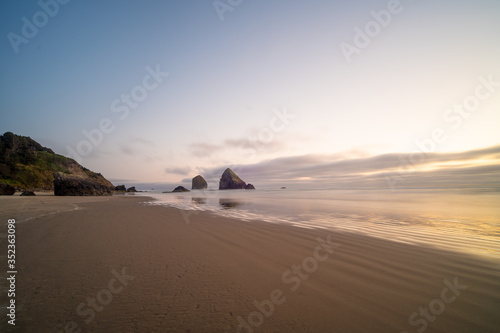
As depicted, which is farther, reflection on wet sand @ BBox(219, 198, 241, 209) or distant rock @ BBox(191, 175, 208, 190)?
distant rock @ BBox(191, 175, 208, 190)

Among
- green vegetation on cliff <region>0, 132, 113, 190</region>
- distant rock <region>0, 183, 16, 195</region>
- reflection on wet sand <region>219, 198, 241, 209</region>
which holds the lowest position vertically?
reflection on wet sand <region>219, 198, 241, 209</region>

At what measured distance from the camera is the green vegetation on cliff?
137 ft

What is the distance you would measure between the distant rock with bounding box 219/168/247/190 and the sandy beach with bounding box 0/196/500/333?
124694mm

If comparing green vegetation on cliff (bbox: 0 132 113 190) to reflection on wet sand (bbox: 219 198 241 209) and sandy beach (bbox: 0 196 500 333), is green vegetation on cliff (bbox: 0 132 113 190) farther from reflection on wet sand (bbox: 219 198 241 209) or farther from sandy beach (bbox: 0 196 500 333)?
sandy beach (bbox: 0 196 500 333)

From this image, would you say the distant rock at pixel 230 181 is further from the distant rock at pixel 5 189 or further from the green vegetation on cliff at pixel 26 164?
the distant rock at pixel 5 189

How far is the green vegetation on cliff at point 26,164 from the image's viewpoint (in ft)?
137

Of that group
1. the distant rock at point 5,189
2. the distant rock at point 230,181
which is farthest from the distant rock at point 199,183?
the distant rock at point 5,189

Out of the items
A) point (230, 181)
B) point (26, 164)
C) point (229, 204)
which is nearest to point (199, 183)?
point (230, 181)

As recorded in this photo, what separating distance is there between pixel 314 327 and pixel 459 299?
2.87 meters

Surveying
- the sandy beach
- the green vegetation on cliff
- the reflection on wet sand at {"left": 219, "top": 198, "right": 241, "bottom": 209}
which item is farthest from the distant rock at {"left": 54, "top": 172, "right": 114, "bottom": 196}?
the sandy beach

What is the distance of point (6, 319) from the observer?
2.76 meters

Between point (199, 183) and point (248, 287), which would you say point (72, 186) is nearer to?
point (248, 287)

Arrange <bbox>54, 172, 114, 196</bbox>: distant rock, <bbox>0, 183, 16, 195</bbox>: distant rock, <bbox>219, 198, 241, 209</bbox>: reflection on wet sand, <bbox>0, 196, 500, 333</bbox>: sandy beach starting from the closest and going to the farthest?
<bbox>0, 196, 500, 333</bbox>: sandy beach
<bbox>219, 198, 241, 209</bbox>: reflection on wet sand
<bbox>0, 183, 16, 195</bbox>: distant rock
<bbox>54, 172, 114, 196</bbox>: distant rock

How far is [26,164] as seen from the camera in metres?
46.3
